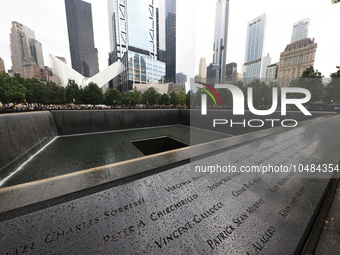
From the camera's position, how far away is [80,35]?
435 feet

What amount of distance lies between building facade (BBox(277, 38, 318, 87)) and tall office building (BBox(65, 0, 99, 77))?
154m

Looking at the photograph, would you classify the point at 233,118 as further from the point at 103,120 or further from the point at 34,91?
the point at 34,91

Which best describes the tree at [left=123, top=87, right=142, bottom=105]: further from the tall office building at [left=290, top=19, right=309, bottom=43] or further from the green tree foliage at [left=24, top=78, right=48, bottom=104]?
the tall office building at [left=290, top=19, right=309, bottom=43]

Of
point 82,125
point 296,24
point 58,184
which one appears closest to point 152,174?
point 58,184

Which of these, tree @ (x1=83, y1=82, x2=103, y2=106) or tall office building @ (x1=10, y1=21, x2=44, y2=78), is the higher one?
tall office building @ (x1=10, y1=21, x2=44, y2=78)

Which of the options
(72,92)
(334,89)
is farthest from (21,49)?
(334,89)

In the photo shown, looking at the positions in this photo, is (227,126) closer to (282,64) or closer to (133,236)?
(133,236)

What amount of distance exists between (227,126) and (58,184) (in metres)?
14.4

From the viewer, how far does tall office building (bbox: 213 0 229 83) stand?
439ft

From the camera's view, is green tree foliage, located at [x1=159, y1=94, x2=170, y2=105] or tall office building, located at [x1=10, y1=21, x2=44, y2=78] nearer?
green tree foliage, located at [x1=159, y1=94, x2=170, y2=105]

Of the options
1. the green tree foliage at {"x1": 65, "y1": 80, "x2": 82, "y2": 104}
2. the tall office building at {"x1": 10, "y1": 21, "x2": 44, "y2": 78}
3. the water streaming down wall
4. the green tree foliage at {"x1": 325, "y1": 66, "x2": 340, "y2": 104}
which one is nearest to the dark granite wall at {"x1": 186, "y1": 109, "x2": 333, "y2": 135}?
the water streaming down wall

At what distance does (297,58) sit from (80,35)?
167m

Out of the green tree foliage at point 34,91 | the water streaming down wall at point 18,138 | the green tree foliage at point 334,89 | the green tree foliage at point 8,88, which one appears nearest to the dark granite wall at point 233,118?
the water streaming down wall at point 18,138

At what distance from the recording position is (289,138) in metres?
4.23
